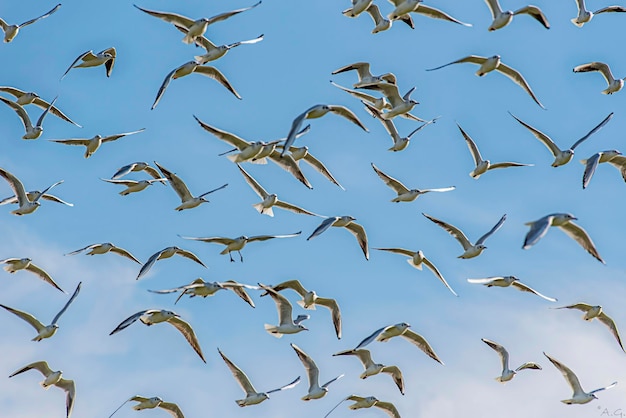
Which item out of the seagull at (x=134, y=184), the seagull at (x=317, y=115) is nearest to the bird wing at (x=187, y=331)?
the seagull at (x=134, y=184)

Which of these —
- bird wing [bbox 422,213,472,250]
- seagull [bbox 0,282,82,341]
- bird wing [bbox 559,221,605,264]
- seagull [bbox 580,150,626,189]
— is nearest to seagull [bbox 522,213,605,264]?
bird wing [bbox 559,221,605,264]

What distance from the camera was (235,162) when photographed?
27422mm

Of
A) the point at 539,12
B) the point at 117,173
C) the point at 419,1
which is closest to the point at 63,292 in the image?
the point at 117,173

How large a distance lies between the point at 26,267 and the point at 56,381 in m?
2.98

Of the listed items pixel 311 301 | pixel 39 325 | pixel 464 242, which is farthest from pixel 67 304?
pixel 464 242

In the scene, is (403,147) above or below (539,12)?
below

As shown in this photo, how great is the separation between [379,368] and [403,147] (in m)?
5.02

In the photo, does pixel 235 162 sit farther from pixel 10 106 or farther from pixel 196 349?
pixel 10 106

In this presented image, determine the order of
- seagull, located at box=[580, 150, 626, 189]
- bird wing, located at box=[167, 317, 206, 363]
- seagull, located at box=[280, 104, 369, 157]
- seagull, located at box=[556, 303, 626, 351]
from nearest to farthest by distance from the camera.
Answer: seagull, located at box=[280, 104, 369, 157]
seagull, located at box=[580, 150, 626, 189]
bird wing, located at box=[167, 317, 206, 363]
seagull, located at box=[556, 303, 626, 351]

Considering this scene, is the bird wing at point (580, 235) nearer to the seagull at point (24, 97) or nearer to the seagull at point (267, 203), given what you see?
the seagull at point (267, 203)

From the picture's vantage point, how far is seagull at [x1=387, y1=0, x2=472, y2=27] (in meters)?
27.7

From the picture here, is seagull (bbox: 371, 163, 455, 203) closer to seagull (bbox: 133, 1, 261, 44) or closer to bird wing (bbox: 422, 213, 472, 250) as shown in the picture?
bird wing (bbox: 422, 213, 472, 250)

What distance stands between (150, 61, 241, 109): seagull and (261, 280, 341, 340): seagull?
4.22 metres

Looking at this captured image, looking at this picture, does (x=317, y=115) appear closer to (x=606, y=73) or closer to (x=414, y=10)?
(x=414, y=10)
